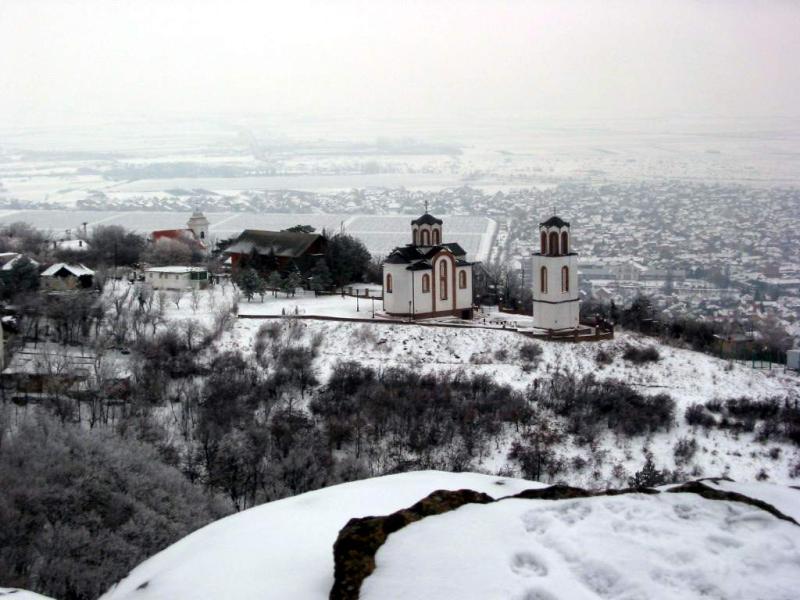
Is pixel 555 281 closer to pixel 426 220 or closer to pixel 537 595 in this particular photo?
pixel 426 220

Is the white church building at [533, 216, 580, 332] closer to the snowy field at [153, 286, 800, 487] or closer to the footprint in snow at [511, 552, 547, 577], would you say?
the snowy field at [153, 286, 800, 487]

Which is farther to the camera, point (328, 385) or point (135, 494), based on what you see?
point (328, 385)

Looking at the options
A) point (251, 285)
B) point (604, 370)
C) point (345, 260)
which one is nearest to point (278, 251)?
point (345, 260)

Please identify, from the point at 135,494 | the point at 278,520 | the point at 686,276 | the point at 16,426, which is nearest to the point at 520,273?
the point at 686,276

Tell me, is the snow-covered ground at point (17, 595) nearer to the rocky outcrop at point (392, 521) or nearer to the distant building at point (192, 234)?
the rocky outcrop at point (392, 521)

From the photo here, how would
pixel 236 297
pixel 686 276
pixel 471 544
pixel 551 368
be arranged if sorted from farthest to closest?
pixel 686 276, pixel 236 297, pixel 551 368, pixel 471 544

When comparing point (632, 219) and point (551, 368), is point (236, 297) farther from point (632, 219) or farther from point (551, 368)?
point (632, 219)

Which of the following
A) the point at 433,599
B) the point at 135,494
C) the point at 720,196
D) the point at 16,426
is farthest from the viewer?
the point at 720,196

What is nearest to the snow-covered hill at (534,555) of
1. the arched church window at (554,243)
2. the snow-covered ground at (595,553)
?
the snow-covered ground at (595,553)
